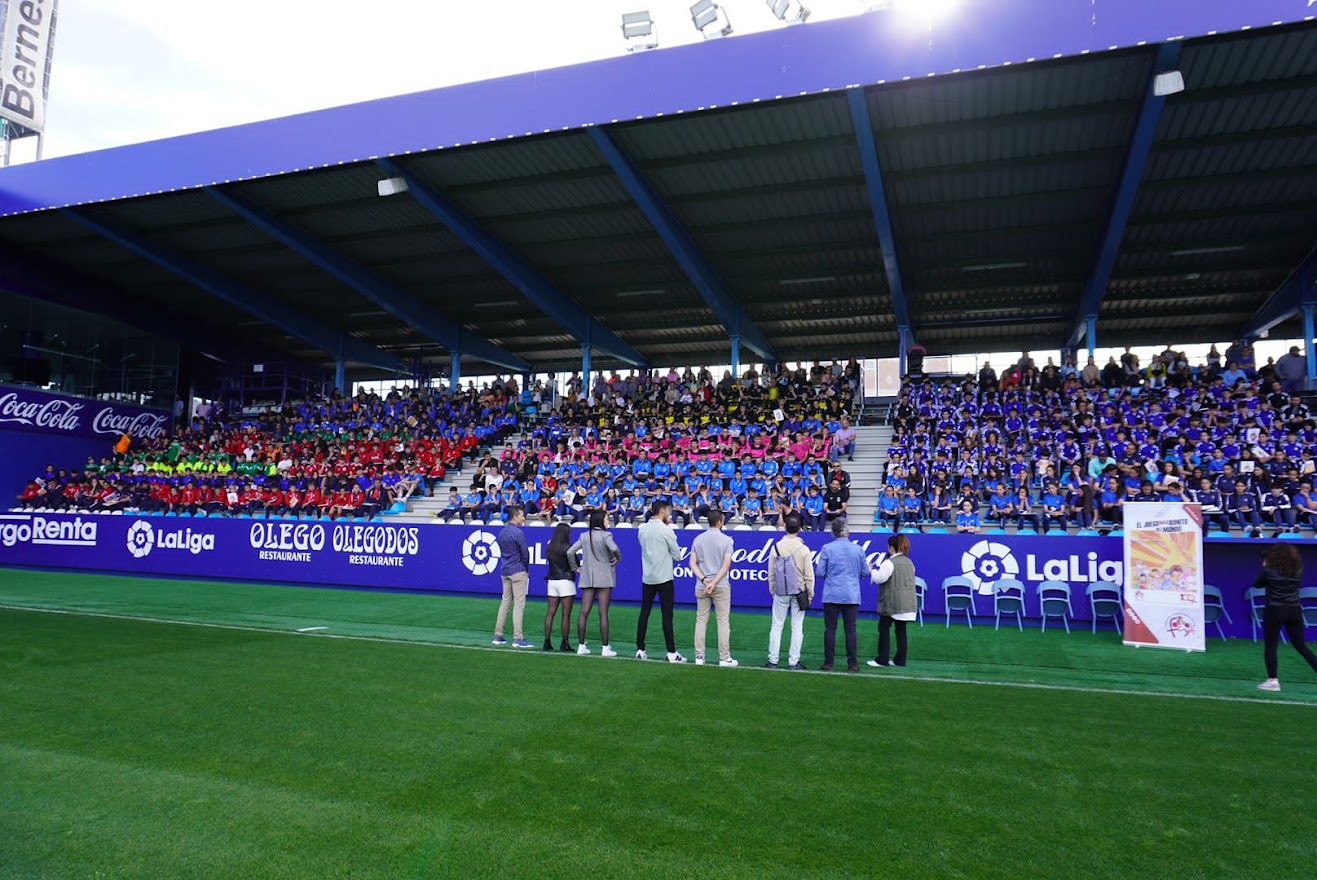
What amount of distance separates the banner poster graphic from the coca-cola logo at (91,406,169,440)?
34.1 metres

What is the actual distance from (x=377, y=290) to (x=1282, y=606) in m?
25.4

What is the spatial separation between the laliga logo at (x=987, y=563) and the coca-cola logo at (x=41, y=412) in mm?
31335

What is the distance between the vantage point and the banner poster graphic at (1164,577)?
11008mm

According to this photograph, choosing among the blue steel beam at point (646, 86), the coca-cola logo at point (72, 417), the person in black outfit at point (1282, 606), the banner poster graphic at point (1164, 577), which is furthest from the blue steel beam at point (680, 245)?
the coca-cola logo at point (72, 417)

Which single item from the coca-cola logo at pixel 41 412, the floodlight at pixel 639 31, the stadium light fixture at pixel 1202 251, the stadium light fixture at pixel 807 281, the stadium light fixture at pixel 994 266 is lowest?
the coca-cola logo at pixel 41 412

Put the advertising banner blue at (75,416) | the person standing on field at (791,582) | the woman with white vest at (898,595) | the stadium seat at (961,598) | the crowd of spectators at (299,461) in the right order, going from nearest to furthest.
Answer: the person standing on field at (791,582) → the woman with white vest at (898,595) → the stadium seat at (961,598) → the crowd of spectators at (299,461) → the advertising banner blue at (75,416)

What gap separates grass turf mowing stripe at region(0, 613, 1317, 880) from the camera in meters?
3.88

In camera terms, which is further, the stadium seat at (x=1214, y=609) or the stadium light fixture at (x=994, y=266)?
the stadium light fixture at (x=994, y=266)

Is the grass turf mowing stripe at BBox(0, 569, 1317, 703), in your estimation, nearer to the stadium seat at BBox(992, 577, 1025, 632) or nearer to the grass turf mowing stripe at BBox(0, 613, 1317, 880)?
the stadium seat at BBox(992, 577, 1025, 632)

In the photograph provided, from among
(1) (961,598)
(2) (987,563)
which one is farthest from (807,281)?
(1) (961,598)

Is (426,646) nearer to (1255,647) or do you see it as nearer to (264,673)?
(264,673)

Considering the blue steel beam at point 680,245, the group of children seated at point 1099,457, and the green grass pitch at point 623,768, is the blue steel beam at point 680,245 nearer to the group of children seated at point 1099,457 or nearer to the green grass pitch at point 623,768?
the group of children seated at point 1099,457

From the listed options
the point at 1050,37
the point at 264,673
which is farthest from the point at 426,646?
the point at 1050,37

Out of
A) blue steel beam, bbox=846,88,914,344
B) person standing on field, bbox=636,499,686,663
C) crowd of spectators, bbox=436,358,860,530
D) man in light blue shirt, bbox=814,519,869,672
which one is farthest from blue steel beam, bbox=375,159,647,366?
man in light blue shirt, bbox=814,519,869,672
